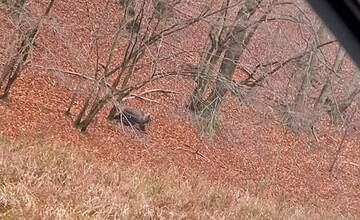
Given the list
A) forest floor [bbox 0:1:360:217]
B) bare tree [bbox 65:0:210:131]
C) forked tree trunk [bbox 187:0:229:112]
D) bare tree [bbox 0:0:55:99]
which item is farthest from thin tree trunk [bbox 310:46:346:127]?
bare tree [bbox 0:0:55:99]

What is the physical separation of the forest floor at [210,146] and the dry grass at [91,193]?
2.92 meters

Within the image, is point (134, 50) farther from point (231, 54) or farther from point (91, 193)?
point (91, 193)

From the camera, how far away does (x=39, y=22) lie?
11.1m

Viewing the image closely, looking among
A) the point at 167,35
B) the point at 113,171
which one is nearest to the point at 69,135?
the point at 167,35

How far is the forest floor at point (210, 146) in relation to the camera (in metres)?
12.7

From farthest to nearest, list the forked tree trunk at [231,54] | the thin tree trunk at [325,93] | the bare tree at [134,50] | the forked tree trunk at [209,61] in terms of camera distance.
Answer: the thin tree trunk at [325,93] < the forked tree trunk at [231,54] < the bare tree at [134,50] < the forked tree trunk at [209,61]

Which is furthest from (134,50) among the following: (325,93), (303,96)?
(325,93)

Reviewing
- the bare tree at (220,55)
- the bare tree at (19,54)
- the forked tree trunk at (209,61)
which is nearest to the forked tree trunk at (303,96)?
the bare tree at (220,55)

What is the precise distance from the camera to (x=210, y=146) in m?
16.0

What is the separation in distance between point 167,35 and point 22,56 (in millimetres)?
2856

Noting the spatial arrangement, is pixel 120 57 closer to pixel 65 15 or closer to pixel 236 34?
pixel 65 15

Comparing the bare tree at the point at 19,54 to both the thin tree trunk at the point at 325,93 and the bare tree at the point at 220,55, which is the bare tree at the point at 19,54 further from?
the thin tree trunk at the point at 325,93

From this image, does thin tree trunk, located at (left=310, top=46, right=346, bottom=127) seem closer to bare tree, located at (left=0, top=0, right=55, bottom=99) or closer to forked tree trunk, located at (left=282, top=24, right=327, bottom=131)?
forked tree trunk, located at (left=282, top=24, right=327, bottom=131)

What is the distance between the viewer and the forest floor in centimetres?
1272
